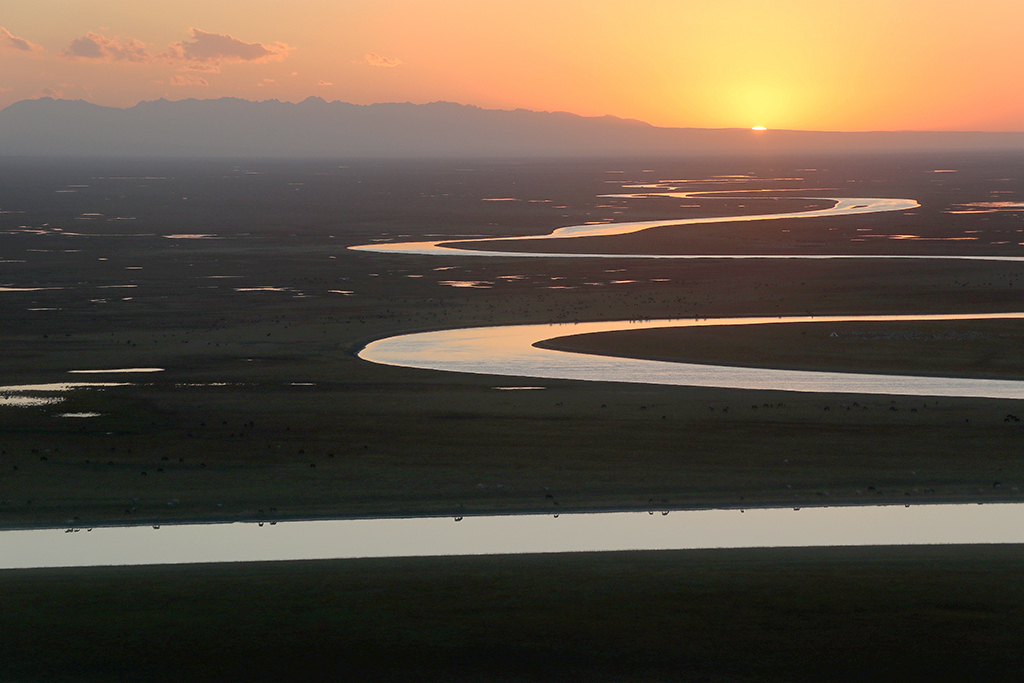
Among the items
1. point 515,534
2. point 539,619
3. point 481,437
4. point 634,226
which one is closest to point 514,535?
point 515,534

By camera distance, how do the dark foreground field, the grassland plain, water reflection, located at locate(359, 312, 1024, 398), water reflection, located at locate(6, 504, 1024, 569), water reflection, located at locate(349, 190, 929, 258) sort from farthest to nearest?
water reflection, located at locate(349, 190, 929, 258) → water reflection, located at locate(359, 312, 1024, 398) → water reflection, located at locate(6, 504, 1024, 569) → the grassland plain → the dark foreground field

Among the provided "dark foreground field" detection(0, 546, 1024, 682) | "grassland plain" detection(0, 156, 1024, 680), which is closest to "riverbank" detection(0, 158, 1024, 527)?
"grassland plain" detection(0, 156, 1024, 680)

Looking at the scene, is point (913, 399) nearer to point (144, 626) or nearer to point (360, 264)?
point (144, 626)

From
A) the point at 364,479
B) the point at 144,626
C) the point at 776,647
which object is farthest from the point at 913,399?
the point at 144,626

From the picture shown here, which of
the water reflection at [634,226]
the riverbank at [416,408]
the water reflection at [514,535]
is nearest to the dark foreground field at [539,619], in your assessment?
the water reflection at [514,535]

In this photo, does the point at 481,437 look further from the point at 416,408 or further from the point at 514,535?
the point at 514,535

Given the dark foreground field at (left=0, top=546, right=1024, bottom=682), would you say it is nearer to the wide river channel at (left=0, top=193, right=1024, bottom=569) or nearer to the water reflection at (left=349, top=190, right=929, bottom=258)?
the wide river channel at (left=0, top=193, right=1024, bottom=569)
